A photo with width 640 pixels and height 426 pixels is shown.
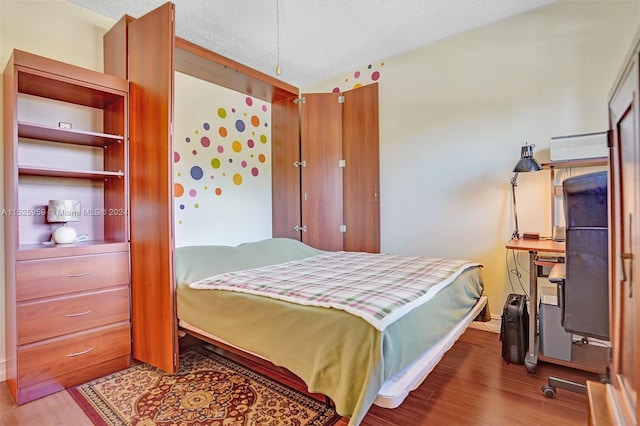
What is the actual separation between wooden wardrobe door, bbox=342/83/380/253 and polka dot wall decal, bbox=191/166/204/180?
157 cm

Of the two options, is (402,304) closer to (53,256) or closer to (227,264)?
(227,264)

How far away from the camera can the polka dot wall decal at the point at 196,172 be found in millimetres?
3059

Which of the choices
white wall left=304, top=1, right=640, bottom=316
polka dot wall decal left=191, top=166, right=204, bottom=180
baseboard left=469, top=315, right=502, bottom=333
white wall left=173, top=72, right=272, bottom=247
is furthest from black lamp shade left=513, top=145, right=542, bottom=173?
polka dot wall decal left=191, top=166, right=204, bottom=180

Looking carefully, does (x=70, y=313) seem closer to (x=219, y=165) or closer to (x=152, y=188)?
(x=152, y=188)

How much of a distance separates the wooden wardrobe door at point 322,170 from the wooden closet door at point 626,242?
2836mm

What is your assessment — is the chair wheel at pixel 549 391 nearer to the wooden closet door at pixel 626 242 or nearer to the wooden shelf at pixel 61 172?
the wooden closet door at pixel 626 242

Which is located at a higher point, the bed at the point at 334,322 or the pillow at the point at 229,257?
the pillow at the point at 229,257

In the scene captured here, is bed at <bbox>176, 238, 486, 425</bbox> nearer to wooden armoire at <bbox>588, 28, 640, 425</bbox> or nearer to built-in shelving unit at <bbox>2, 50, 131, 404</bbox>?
built-in shelving unit at <bbox>2, 50, 131, 404</bbox>

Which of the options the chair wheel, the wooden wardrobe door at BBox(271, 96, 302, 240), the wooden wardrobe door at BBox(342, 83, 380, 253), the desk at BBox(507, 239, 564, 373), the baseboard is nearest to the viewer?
the chair wheel

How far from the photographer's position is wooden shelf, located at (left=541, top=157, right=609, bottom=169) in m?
2.27

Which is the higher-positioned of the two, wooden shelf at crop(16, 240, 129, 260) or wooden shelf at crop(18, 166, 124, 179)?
wooden shelf at crop(18, 166, 124, 179)

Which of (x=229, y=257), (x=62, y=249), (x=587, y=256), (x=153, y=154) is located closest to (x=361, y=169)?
(x=229, y=257)

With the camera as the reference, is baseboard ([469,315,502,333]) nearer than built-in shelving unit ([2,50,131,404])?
No

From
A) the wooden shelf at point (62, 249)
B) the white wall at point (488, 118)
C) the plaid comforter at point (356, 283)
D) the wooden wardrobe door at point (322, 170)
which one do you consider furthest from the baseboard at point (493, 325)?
the wooden shelf at point (62, 249)
